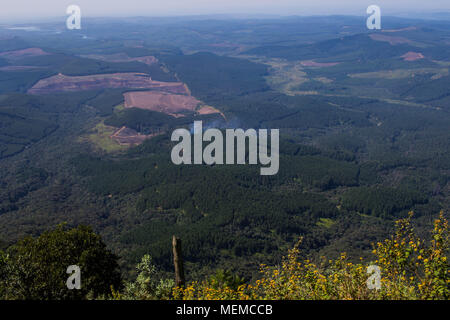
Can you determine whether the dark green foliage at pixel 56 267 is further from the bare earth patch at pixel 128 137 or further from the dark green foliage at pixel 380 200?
the bare earth patch at pixel 128 137

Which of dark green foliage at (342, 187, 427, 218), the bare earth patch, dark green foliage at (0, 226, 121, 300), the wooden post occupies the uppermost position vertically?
the wooden post

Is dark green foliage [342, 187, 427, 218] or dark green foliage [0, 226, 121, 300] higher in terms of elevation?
dark green foliage [0, 226, 121, 300]

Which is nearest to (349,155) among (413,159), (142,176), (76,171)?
(413,159)

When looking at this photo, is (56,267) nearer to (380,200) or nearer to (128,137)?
(380,200)

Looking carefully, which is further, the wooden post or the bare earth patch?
the bare earth patch

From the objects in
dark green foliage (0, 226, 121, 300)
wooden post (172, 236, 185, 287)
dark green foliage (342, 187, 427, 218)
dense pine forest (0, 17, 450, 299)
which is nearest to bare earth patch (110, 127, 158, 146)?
dense pine forest (0, 17, 450, 299)

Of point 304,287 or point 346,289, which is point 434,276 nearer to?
point 346,289

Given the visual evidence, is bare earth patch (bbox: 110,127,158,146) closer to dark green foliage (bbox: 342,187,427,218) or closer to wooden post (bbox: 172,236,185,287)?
dark green foliage (bbox: 342,187,427,218)

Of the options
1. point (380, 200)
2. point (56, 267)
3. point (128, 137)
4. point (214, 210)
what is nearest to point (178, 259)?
point (56, 267)

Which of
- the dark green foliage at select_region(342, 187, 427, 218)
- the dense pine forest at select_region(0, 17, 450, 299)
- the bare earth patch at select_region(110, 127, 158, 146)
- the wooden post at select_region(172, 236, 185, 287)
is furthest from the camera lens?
the bare earth patch at select_region(110, 127, 158, 146)

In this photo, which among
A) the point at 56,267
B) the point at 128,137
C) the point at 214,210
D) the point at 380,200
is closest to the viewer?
the point at 56,267

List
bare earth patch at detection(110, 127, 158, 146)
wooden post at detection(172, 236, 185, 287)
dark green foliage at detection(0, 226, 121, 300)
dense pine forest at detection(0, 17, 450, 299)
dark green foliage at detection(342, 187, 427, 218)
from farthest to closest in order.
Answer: bare earth patch at detection(110, 127, 158, 146)
dark green foliage at detection(342, 187, 427, 218)
dense pine forest at detection(0, 17, 450, 299)
dark green foliage at detection(0, 226, 121, 300)
wooden post at detection(172, 236, 185, 287)
